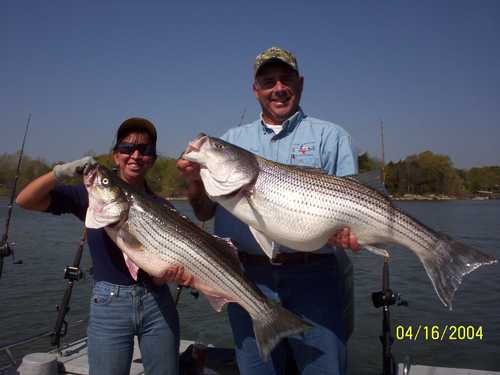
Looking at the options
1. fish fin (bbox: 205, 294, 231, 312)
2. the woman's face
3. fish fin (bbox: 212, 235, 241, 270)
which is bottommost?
fish fin (bbox: 205, 294, 231, 312)

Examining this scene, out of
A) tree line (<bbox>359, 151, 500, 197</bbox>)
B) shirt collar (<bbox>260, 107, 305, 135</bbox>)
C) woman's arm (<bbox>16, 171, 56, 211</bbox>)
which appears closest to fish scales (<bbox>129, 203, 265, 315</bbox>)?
woman's arm (<bbox>16, 171, 56, 211</bbox>)

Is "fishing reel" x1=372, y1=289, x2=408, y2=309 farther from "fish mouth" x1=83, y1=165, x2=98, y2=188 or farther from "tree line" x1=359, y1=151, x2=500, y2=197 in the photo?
"tree line" x1=359, y1=151, x2=500, y2=197

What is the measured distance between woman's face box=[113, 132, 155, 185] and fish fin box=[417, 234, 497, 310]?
107 inches

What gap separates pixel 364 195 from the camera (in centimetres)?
354

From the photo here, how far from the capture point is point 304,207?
3484 mm

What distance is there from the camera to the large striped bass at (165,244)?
3605 millimetres

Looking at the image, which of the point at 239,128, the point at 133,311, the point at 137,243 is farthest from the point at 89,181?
the point at 239,128

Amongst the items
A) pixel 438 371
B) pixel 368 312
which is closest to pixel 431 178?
pixel 368 312

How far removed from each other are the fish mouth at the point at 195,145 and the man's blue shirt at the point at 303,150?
62cm

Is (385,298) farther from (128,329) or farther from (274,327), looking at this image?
(128,329)

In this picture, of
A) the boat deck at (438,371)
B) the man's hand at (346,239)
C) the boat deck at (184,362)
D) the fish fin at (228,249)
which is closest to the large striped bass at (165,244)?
the fish fin at (228,249)

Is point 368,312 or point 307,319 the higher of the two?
point 307,319

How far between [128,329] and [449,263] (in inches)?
109

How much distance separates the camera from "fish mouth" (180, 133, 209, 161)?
362cm
